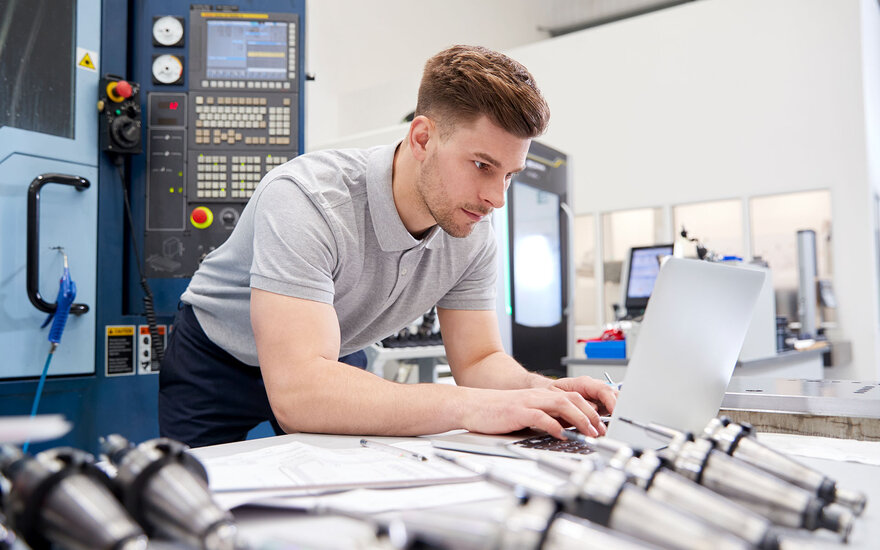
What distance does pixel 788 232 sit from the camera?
5.95 m

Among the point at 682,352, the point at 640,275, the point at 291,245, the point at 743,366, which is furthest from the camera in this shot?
the point at 640,275

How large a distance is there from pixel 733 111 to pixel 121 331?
5.64 metres

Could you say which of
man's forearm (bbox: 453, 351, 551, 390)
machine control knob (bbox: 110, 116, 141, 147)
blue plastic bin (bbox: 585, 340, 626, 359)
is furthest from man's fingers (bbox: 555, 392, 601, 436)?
blue plastic bin (bbox: 585, 340, 626, 359)

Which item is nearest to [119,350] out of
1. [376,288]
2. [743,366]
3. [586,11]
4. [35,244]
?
[35,244]

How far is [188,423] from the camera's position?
62.4 inches

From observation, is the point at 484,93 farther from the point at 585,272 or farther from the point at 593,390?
the point at 585,272

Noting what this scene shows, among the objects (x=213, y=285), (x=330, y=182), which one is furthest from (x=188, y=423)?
(x=330, y=182)

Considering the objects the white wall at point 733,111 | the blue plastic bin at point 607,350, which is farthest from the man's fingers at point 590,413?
the white wall at point 733,111

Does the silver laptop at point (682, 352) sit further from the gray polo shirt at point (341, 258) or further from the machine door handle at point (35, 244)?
the machine door handle at point (35, 244)

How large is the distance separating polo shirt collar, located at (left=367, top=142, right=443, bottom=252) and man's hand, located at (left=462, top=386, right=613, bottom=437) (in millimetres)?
403

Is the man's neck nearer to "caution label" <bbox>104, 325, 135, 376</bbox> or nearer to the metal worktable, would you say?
the metal worktable

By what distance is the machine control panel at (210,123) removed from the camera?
2.25 meters

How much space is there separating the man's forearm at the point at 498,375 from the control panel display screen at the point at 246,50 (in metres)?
1.34

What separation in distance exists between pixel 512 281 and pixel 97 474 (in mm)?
2636
